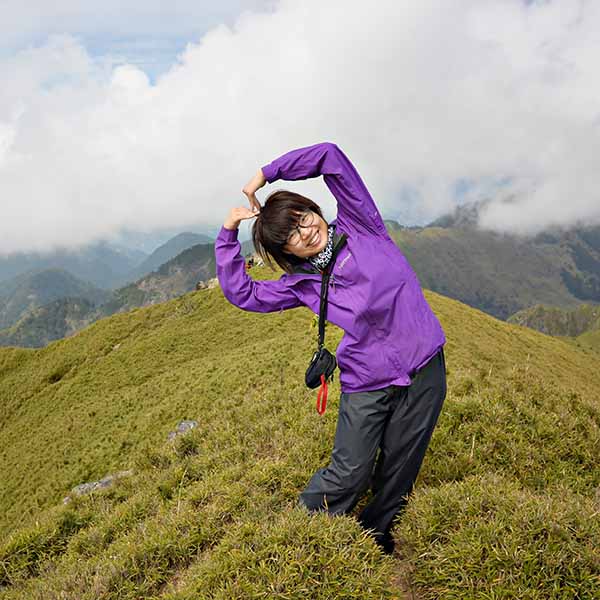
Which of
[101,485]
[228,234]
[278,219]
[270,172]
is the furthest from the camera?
[101,485]

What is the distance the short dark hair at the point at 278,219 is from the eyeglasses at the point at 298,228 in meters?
0.04

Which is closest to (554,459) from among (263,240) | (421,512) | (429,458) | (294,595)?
(429,458)

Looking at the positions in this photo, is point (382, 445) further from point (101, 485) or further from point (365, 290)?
point (101, 485)

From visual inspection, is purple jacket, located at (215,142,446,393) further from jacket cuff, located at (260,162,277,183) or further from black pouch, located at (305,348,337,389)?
black pouch, located at (305,348,337,389)

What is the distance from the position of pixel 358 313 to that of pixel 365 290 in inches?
10.9

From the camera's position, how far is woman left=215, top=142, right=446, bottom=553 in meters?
4.84

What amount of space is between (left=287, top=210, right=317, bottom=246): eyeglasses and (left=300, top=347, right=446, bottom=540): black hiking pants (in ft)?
6.46

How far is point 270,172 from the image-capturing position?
16.3ft

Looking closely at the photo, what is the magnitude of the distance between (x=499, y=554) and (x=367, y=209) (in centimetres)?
384

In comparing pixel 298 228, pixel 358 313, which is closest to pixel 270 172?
pixel 298 228

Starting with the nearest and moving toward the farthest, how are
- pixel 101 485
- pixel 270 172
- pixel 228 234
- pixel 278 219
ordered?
pixel 278 219 → pixel 270 172 → pixel 228 234 → pixel 101 485

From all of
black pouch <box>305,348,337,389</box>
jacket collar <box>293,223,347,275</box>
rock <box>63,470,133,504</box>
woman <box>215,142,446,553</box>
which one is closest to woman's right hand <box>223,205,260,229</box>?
woman <box>215,142,446,553</box>

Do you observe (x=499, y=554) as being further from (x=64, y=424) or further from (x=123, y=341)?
(x=123, y=341)

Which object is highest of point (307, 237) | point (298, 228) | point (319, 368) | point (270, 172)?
point (270, 172)
